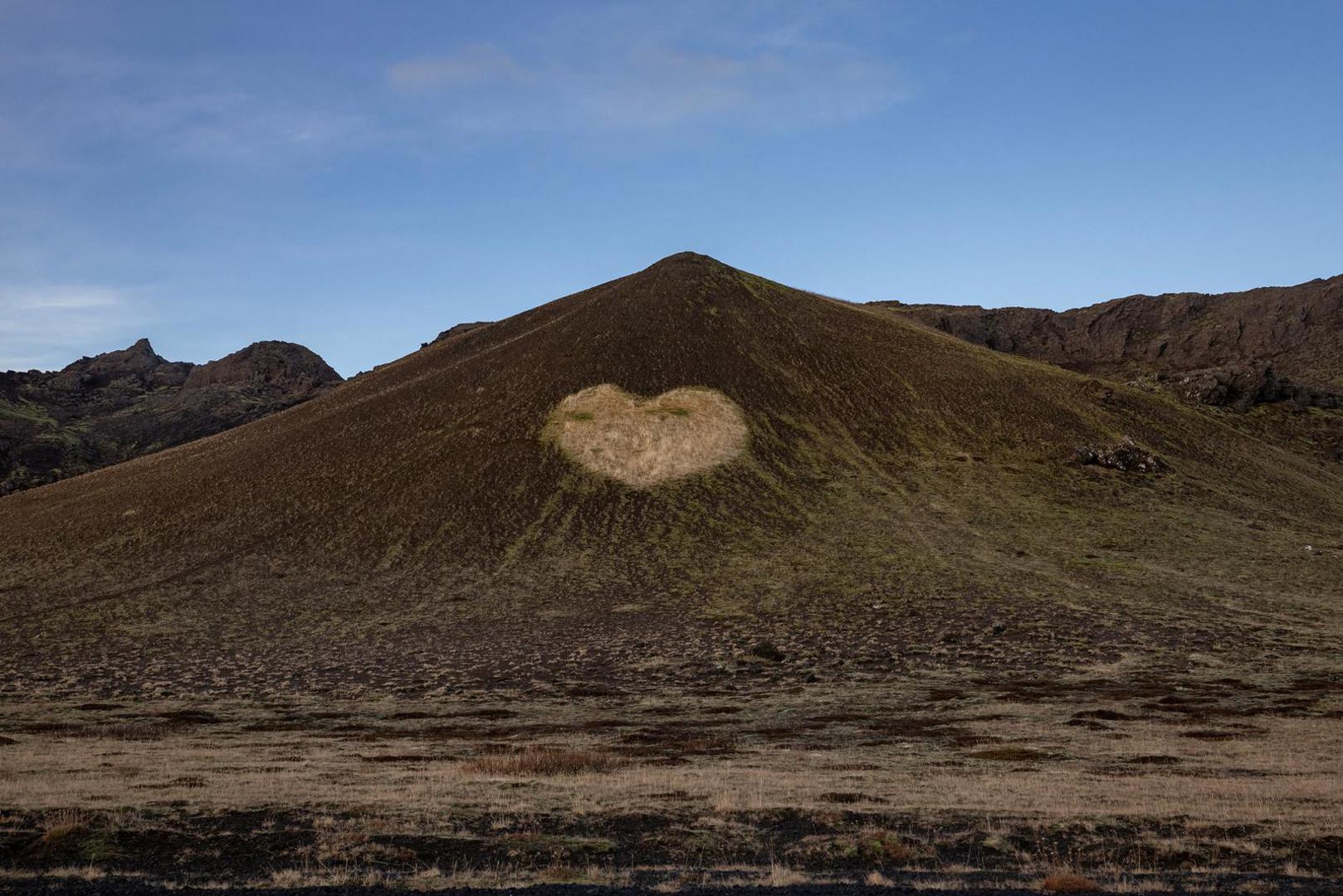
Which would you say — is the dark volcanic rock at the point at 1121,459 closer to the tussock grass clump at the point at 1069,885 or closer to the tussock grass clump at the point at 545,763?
the tussock grass clump at the point at 545,763

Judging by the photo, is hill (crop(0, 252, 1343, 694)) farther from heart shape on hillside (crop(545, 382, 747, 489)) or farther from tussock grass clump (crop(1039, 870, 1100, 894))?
tussock grass clump (crop(1039, 870, 1100, 894))

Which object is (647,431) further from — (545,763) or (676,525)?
(545,763)

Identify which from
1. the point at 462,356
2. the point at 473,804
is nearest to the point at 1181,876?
the point at 473,804

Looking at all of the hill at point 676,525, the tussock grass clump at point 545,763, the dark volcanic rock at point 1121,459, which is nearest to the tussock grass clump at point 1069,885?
the tussock grass clump at point 545,763

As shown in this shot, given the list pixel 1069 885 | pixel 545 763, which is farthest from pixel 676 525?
pixel 1069 885

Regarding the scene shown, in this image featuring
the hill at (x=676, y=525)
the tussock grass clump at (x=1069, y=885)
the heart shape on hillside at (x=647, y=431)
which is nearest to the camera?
the tussock grass clump at (x=1069, y=885)

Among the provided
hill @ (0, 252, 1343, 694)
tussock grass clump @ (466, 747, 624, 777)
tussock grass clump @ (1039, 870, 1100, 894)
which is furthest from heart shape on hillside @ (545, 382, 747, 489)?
tussock grass clump @ (1039, 870, 1100, 894)

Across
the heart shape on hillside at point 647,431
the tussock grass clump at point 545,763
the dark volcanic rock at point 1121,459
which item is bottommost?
the tussock grass clump at point 545,763
